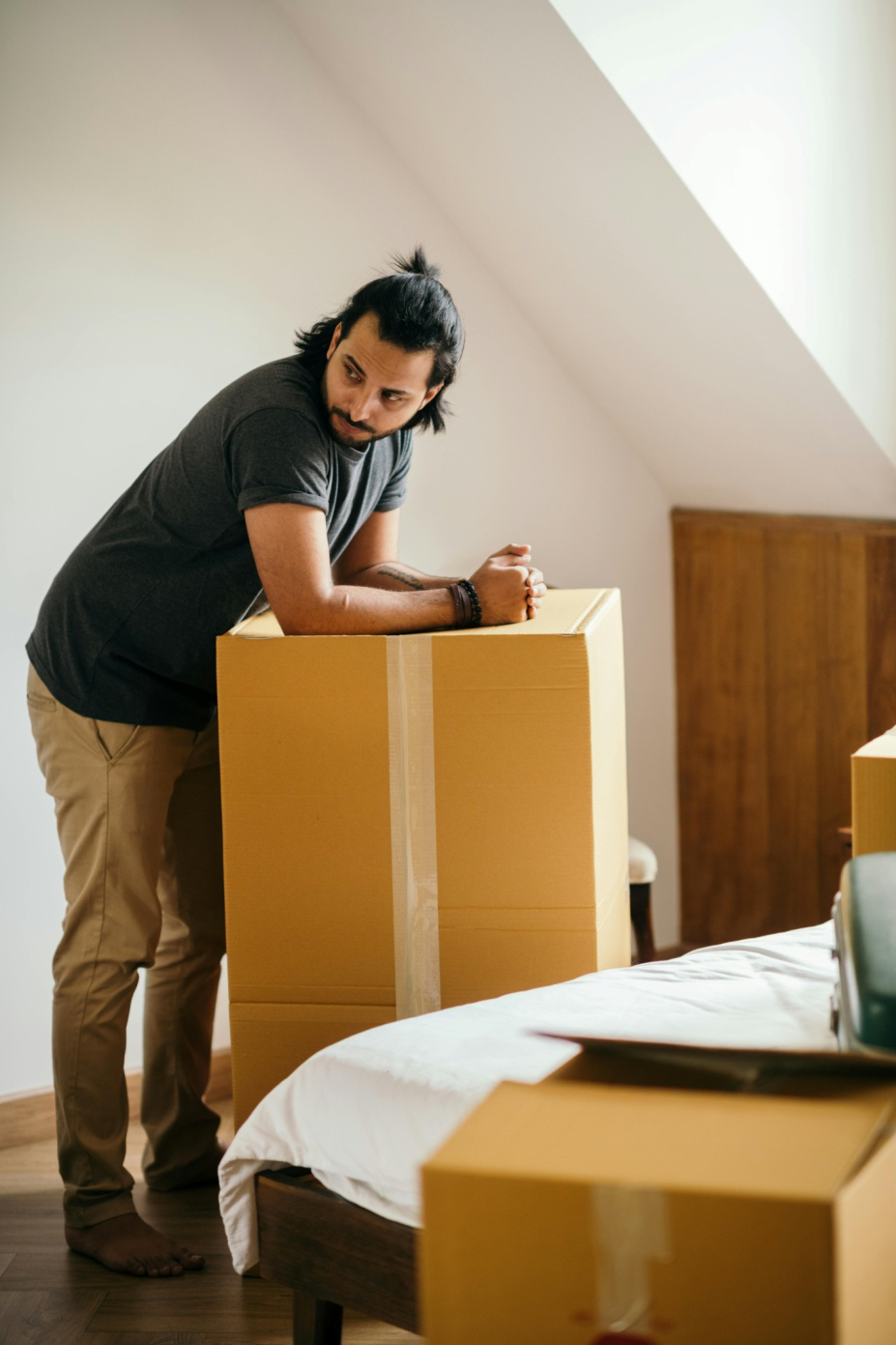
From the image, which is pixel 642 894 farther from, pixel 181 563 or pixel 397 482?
pixel 181 563

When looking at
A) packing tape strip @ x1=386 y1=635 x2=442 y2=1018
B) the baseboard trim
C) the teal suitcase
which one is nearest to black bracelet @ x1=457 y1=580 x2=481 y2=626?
packing tape strip @ x1=386 y1=635 x2=442 y2=1018

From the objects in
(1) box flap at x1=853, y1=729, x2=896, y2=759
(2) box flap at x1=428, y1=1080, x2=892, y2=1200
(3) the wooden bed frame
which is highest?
(1) box flap at x1=853, y1=729, x2=896, y2=759

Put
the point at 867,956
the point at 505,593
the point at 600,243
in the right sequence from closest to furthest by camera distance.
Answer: the point at 867,956 → the point at 505,593 → the point at 600,243

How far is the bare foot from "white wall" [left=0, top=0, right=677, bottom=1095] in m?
0.52

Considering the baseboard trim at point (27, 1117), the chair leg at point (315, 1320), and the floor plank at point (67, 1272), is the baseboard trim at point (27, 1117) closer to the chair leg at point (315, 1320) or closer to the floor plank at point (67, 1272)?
the floor plank at point (67, 1272)

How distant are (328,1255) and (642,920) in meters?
1.37

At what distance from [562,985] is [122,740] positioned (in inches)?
29.9

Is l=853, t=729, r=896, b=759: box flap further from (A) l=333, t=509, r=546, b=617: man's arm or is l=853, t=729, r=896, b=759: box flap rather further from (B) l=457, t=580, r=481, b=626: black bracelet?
(A) l=333, t=509, r=546, b=617: man's arm

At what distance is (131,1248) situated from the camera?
68.8 inches

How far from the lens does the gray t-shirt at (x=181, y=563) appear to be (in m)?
1.59

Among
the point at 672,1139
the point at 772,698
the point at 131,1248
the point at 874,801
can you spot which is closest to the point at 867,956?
the point at 672,1139

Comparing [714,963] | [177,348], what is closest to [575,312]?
[177,348]

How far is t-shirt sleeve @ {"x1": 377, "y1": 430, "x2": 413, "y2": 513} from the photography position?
6.02 feet

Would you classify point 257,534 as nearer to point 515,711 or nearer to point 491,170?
point 515,711
